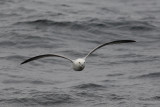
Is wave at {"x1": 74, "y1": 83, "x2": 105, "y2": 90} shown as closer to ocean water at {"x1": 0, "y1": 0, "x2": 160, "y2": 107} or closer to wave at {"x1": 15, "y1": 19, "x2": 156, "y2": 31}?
ocean water at {"x1": 0, "y1": 0, "x2": 160, "y2": 107}

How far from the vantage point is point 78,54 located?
24.8 m

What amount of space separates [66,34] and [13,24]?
3.03m

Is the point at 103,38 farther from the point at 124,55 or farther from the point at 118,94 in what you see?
the point at 118,94

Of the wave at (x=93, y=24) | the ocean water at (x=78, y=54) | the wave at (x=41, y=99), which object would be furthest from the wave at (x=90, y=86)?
the wave at (x=93, y=24)

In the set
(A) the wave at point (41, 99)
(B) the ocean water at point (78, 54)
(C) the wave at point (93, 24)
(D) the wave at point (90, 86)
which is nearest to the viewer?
(A) the wave at point (41, 99)

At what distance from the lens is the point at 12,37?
27.1 m

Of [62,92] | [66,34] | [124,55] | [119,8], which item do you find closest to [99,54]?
[124,55]

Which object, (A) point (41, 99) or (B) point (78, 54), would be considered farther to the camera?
(B) point (78, 54)

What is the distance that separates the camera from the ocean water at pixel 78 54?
66.8 ft

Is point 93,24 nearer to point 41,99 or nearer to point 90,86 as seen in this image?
point 90,86

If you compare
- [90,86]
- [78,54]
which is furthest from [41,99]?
[78,54]

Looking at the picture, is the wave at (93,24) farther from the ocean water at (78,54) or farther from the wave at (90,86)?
the wave at (90,86)

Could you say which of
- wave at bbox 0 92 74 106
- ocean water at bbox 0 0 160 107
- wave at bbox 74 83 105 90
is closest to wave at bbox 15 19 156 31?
ocean water at bbox 0 0 160 107

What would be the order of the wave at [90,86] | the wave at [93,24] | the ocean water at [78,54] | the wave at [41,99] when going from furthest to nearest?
the wave at [93,24]
the wave at [90,86]
the ocean water at [78,54]
the wave at [41,99]
